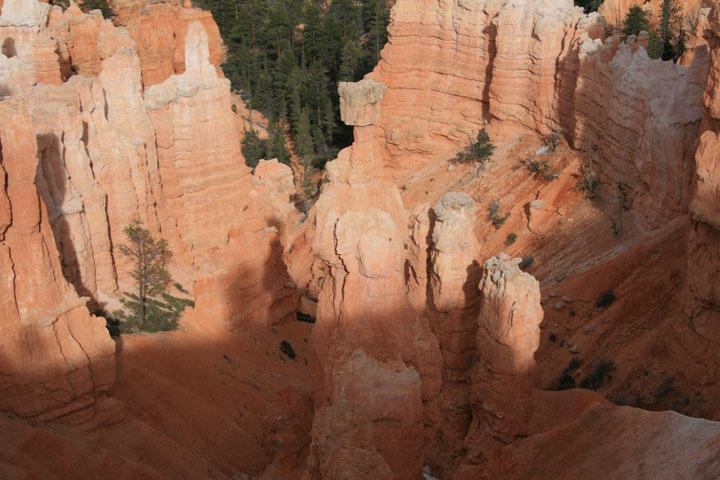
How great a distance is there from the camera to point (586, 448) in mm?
17828

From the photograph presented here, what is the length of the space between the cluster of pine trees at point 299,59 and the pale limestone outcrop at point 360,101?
35.5 m

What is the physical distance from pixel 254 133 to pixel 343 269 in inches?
1520

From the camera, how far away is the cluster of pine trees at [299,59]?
5781 centimetres

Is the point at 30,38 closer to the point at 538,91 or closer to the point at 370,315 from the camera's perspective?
the point at 370,315

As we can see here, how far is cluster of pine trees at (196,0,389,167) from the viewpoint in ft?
190

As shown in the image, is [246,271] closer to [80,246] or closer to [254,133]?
[80,246]

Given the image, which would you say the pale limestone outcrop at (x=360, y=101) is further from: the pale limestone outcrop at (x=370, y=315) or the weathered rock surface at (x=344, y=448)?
the weathered rock surface at (x=344, y=448)

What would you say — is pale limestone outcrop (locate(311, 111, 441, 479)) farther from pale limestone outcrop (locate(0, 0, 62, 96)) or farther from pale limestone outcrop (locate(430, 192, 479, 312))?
pale limestone outcrop (locate(0, 0, 62, 96))

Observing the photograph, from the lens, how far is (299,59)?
66688 millimetres

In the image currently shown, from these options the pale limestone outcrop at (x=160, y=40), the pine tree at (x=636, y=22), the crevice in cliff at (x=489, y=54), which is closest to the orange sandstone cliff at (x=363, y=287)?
the crevice in cliff at (x=489, y=54)

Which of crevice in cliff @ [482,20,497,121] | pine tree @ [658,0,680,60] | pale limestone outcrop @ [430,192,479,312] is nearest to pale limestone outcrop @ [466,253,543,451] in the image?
pale limestone outcrop @ [430,192,479,312]

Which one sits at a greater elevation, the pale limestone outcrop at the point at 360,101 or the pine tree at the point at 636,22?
the pale limestone outcrop at the point at 360,101

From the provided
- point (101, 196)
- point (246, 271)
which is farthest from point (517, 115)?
point (101, 196)

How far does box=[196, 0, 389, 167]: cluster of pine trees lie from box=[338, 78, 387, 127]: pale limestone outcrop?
3552 centimetres
